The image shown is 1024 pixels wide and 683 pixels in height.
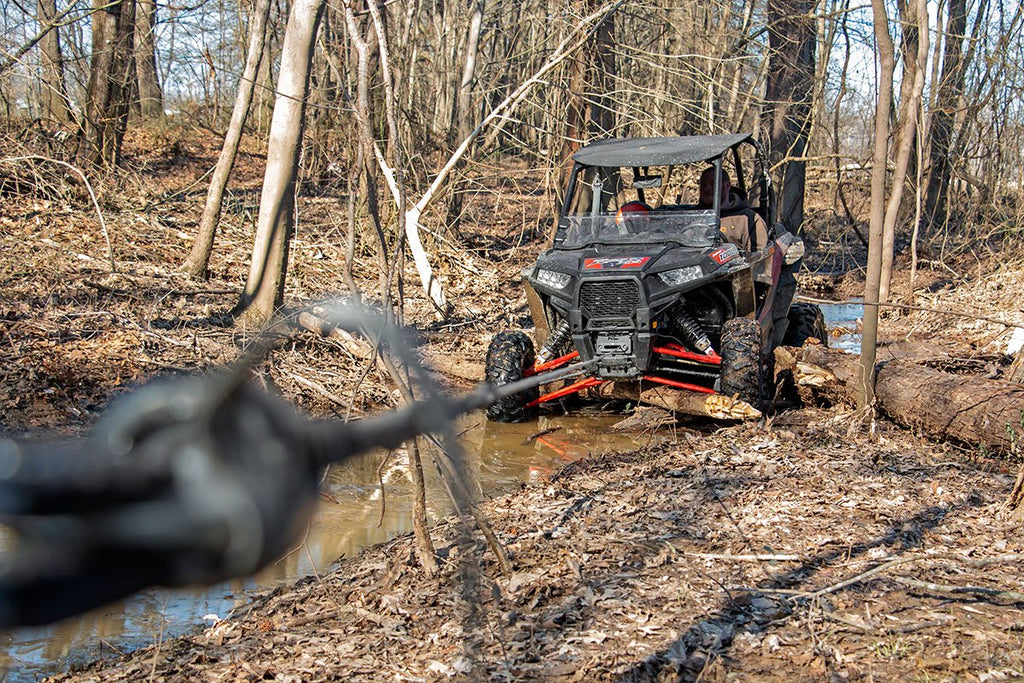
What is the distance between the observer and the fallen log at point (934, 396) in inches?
276

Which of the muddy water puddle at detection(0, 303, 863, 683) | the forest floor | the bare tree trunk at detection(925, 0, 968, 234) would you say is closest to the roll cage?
the muddy water puddle at detection(0, 303, 863, 683)

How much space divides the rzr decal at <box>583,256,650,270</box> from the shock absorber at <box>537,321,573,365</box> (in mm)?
638

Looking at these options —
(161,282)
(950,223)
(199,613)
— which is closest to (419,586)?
(199,613)

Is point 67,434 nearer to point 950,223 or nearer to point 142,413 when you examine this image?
point 142,413

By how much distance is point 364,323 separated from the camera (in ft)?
3.76

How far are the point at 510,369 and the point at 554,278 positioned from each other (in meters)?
0.92

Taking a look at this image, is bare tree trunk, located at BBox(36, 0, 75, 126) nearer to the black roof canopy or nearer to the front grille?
the black roof canopy

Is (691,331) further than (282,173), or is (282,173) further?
(282,173)

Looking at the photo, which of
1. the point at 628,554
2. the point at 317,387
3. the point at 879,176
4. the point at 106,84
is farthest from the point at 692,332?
the point at 106,84

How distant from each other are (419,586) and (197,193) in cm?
1387

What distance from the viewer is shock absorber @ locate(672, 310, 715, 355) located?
27.2 ft

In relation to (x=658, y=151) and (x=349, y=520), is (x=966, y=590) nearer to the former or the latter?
(x=349, y=520)

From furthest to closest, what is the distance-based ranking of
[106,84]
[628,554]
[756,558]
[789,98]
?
[789,98] → [106,84] → [628,554] → [756,558]

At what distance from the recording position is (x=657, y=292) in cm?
806
